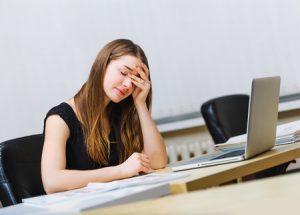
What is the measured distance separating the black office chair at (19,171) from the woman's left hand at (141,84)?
0.44m

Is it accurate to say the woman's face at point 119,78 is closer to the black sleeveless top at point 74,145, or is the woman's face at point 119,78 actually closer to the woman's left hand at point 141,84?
the woman's left hand at point 141,84

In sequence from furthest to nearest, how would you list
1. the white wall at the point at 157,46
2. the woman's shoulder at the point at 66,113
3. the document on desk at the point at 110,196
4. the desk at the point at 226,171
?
the white wall at the point at 157,46, the woman's shoulder at the point at 66,113, the desk at the point at 226,171, the document on desk at the point at 110,196

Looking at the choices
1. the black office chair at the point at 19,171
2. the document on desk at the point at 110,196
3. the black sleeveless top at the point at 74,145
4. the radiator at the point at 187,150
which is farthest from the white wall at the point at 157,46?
the document on desk at the point at 110,196

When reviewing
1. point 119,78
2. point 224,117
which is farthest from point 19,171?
point 224,117

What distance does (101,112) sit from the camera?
2.11m

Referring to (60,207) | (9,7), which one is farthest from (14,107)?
(60,207)

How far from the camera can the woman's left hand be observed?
7.06ft

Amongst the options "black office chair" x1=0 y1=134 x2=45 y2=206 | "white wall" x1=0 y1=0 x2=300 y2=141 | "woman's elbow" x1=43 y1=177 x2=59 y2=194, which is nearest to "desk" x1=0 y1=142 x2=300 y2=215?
"woman's elbow" x1=43 y1=177 x2=59 y2=194

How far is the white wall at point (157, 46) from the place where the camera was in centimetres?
348

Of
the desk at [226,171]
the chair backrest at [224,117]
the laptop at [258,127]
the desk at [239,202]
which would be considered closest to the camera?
the desk at [239,202]

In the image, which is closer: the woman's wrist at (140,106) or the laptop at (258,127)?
the laptop at (258,127)

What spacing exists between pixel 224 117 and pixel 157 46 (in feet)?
3.18

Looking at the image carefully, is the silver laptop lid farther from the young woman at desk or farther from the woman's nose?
the woman's nose

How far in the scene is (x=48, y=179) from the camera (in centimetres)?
181
